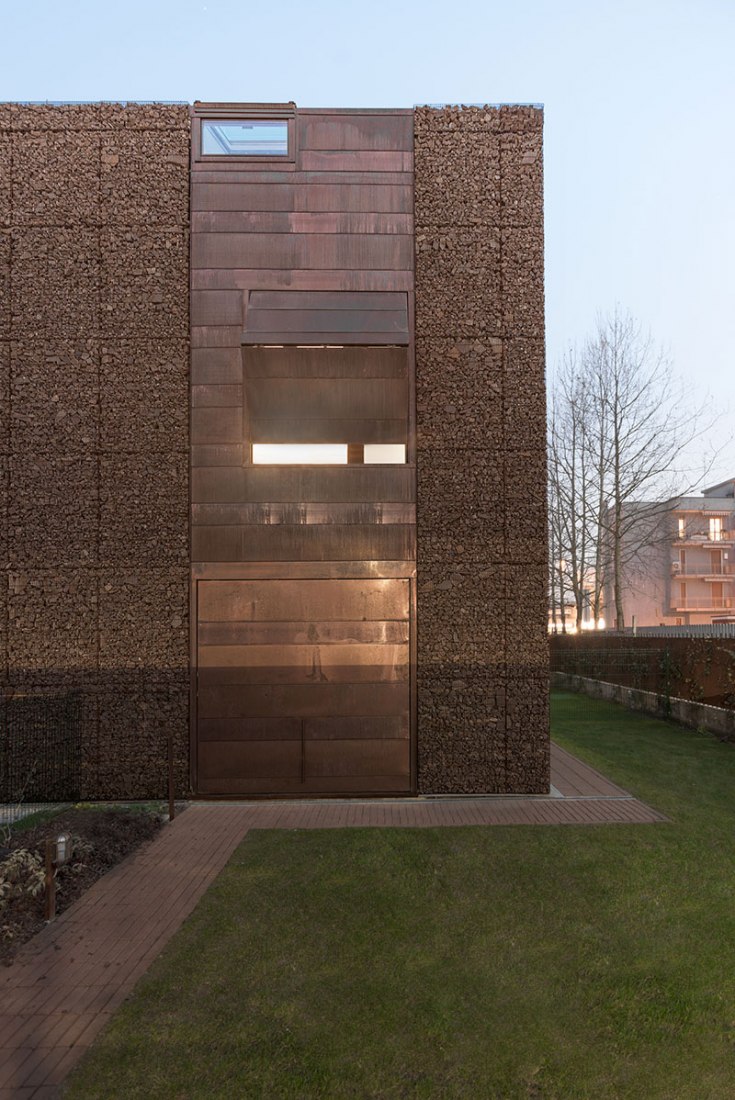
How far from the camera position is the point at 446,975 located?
4754 mm

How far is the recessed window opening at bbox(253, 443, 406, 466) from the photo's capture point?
9789mm

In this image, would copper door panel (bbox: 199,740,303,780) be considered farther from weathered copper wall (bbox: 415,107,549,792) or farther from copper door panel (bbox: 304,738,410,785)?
weathered copper wall (bbox: 415,107,549,792)

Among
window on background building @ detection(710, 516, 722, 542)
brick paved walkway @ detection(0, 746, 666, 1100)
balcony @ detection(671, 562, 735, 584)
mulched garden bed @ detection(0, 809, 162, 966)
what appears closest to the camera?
brick paved walkway @ detection(0, 746, 666, 1100)

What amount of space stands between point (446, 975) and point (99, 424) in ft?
27.3

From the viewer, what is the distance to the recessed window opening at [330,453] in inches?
385

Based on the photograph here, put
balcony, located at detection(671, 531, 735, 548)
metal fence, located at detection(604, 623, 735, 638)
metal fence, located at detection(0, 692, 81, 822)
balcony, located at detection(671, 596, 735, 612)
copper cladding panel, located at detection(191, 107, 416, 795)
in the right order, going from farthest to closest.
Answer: balcony, located at detection(671, 531, 735, 548), balcony, located at detection(671, 596, 735, 612), metal fence, located at detection(604, 623, 735, 638), copper cladding panel, located at detection(191, 107, 416, 795), metal fence, located at detection(0, 692, 81, 822)

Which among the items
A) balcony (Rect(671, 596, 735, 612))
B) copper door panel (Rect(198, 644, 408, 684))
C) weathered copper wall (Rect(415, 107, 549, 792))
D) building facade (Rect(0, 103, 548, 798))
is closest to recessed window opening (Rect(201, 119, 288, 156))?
building facade (Rect(0, 103, 548, 798))

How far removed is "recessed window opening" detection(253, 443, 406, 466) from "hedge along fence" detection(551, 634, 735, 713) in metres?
10.2

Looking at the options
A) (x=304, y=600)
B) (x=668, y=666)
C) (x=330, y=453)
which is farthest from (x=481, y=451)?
A: (x=668, y=666)

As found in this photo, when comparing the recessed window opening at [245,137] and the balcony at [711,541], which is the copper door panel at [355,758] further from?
the balcony at [711,541]

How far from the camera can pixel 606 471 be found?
2798 cm

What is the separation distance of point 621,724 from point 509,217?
1296cm

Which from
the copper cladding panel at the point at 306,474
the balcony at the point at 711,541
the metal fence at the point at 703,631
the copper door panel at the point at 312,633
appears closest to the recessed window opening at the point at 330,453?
the copper cladding panel at the point at 306,474

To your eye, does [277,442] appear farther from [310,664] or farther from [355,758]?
[355,758]
